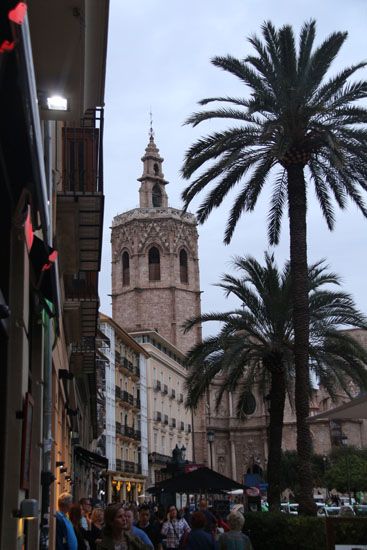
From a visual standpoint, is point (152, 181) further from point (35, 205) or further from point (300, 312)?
point (35, 205)

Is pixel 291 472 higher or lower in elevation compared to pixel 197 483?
higher

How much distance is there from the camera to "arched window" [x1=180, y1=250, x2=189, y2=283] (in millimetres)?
92250

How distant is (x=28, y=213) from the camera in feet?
20.4

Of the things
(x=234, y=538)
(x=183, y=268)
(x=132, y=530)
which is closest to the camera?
(x=132, y=530)

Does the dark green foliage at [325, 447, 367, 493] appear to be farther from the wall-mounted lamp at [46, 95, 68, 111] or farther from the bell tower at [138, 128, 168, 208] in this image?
the wall-mounted lamp at [46, 95, 68, 111]

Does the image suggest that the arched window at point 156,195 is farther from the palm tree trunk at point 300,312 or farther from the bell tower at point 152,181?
the palm tree trunk at point 300,312

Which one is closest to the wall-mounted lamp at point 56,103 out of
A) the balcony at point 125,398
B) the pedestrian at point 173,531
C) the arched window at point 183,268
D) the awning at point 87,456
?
the pedestrian at point 173,531

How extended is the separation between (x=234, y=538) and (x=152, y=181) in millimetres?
90293

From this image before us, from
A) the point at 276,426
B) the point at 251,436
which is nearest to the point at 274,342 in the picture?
the point at 276,426

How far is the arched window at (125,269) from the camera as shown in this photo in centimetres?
9206

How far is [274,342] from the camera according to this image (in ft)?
80.0

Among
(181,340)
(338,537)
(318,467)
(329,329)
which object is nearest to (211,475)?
(329,329)

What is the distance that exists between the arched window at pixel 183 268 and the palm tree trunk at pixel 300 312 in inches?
2855

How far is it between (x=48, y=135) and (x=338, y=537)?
250 inches
